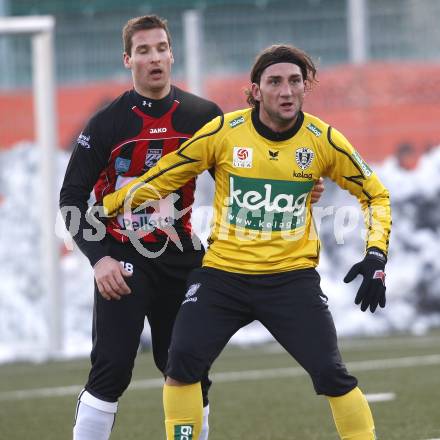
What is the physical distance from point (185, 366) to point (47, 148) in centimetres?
707

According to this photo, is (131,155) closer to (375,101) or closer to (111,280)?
(111,280)

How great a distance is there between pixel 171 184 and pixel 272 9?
28.2ft

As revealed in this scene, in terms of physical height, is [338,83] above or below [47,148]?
above

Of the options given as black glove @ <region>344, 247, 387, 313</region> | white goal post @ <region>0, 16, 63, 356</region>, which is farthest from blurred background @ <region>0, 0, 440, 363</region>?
black glove @ <region>344, 247, 387, 313</region>

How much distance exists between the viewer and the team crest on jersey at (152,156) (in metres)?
5.09

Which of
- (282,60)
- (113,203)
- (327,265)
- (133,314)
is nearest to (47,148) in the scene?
(327,265)

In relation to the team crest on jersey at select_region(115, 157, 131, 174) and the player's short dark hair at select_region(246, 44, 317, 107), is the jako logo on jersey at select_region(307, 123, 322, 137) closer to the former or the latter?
the player's short dark hair at select_region(246, 44, 317, 107)

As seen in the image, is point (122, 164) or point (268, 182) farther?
point (122, 164)

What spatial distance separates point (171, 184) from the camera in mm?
4898

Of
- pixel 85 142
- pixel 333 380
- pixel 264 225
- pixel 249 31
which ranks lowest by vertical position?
pixel 333 380

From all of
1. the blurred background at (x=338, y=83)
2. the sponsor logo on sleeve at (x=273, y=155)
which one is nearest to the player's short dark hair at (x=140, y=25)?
the sponsor logo on sleeve at (x=273, y=155)

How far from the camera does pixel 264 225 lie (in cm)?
481

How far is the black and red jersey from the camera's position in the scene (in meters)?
5.04

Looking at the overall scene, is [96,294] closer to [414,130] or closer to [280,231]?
[280,231]
